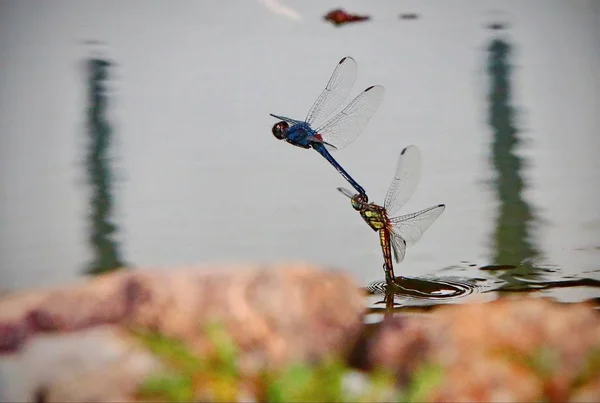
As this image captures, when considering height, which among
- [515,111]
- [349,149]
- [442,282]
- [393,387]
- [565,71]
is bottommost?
[393,387]

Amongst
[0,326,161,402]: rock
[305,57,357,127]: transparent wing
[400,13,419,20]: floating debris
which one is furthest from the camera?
[400,13,419,20]: floating debris

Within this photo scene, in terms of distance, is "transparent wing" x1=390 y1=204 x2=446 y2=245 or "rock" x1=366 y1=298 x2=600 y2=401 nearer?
"rock" x1=366 y1=298 x2=600 y2=401

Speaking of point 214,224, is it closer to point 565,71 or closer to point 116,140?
point 116,140

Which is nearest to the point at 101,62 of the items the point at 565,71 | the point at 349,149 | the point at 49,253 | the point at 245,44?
the point at 245,44

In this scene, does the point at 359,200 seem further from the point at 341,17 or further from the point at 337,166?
the point at 341,17

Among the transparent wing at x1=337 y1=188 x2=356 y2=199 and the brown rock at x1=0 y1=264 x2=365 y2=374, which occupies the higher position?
the transparent wing at x1=337 y1=188 x2=356 y2=199

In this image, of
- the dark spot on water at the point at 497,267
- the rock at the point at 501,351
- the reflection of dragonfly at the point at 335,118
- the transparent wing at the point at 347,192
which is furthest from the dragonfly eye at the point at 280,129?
the dark spot on water at the point at 497,267

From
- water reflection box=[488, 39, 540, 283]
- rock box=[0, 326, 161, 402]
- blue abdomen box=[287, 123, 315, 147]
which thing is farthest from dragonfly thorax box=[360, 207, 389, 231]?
rock box=[0, 326, 161, 402]

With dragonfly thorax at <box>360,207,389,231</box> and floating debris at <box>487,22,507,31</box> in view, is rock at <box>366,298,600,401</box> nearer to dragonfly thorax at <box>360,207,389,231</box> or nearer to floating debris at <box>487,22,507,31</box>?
dragonfly thorax at <box>360,207,389,231</box>
